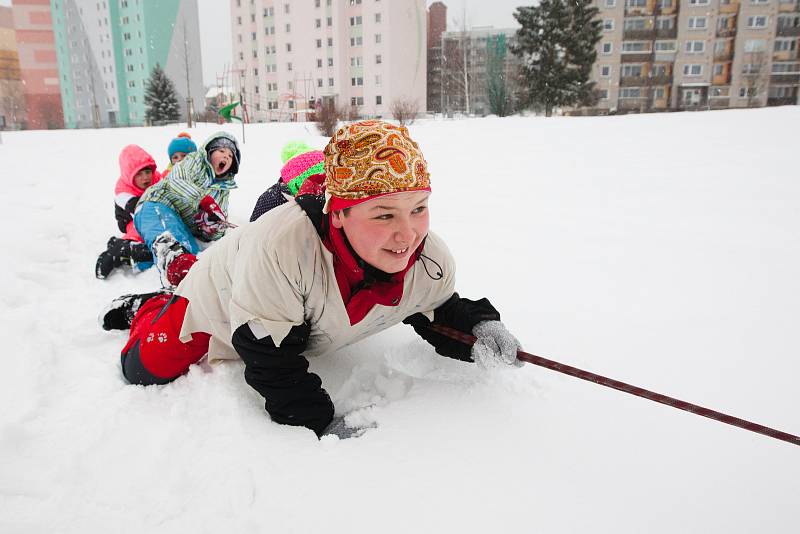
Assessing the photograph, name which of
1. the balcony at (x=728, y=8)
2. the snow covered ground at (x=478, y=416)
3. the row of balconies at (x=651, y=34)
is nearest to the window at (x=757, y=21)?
the balcony at (x=728, y=8)

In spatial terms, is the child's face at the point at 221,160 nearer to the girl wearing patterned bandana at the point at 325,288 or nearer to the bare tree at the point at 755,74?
the girl wearing patterned bandana at the point at 325,288

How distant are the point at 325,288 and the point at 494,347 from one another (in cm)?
63

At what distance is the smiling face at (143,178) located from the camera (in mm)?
A: 4262

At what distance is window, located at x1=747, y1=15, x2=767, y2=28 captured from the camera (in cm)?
2998

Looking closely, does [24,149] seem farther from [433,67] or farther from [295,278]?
[433,67]

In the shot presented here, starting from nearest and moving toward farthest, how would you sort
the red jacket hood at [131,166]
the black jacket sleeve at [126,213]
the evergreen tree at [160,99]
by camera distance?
the black jacket sleeve at [126,213] < the red jacket hood at [131,166] < the evergreen tree at [160,99]

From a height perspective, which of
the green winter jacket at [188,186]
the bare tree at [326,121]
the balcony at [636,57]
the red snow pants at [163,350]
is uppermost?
the balcony at [636,57]

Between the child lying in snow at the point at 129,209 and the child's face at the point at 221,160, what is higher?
the child's face at the point at 221,160

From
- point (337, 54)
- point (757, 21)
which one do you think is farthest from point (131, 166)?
point (757, 21)

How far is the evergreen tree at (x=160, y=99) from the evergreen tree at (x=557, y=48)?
21.9m

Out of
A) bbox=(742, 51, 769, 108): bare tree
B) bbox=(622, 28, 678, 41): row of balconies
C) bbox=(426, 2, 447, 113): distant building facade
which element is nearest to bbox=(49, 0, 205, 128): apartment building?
bbox=(426, 2, 447, 113): distant building facade

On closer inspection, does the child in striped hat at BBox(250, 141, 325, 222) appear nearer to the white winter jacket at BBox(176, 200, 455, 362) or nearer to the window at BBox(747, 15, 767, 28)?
the white winter jacket at BBox(176, 200, 455, 362)

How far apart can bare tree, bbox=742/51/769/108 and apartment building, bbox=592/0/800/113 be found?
0.05 metres

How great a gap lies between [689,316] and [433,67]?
1726 inches
